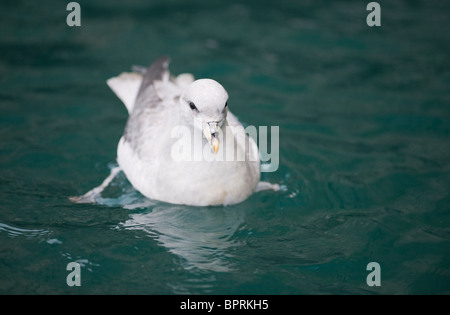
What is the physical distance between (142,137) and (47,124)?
5.32 feet

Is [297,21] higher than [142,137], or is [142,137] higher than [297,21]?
[297,21]

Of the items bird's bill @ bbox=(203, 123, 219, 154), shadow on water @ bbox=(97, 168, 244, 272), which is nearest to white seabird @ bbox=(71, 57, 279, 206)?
→ bird's bill @ bbox=(203, 123, 219, 154)

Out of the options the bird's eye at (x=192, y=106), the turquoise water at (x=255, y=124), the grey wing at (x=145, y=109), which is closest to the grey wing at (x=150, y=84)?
the grey wing at (x=145, y=109)

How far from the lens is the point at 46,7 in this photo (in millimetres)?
9109

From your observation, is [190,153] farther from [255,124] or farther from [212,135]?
[255,124]

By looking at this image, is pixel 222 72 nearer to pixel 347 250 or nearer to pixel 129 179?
pixel 129 179

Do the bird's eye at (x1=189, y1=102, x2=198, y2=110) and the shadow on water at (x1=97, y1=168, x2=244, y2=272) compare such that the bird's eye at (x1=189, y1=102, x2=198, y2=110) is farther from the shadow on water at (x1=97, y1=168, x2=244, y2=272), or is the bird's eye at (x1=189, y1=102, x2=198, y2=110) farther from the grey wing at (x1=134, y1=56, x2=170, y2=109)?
the grey wing at (x1=134, y1=56, x2=170, y2=109)

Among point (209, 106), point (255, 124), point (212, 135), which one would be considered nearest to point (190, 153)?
point (212, 135)

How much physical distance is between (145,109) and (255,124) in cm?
151

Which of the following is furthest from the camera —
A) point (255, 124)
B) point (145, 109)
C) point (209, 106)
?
point (255, 124)

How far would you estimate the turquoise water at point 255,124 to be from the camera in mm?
4477

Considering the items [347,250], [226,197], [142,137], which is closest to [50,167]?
[142,137]

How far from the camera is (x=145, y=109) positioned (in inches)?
228

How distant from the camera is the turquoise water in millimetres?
4477
